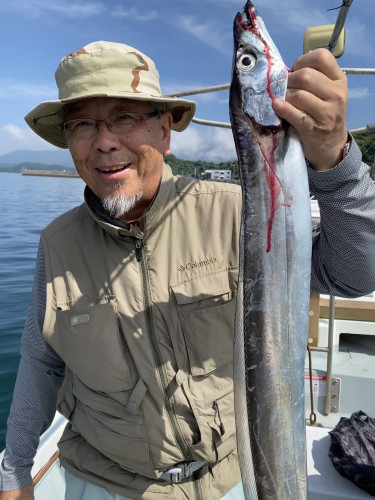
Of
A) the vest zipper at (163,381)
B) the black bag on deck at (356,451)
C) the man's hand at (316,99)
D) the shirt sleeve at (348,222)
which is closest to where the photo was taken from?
the man's hand at (316,99)

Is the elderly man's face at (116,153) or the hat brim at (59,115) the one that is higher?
the hat brim at (59,115)

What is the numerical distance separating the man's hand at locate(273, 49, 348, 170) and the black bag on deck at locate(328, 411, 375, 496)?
102 inches

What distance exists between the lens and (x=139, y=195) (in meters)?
2.13

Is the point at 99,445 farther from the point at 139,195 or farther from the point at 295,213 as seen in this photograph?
the point at 295,213

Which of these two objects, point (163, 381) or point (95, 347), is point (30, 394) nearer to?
point (95, 347)

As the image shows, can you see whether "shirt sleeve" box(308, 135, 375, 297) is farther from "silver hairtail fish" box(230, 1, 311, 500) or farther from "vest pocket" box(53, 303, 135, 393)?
"vest pocket" box(53, 303, 135, 393)

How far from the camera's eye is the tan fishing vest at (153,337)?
6.58ft

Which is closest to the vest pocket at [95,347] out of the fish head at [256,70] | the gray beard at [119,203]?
the gray beard at [119,203]

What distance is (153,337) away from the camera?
2.04 m

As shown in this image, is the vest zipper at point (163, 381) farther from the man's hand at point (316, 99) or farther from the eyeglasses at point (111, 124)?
the man's hand at point (316, 99)

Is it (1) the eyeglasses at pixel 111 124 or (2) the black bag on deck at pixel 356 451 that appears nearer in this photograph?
(1) the eyeglasses at pixel 111 124

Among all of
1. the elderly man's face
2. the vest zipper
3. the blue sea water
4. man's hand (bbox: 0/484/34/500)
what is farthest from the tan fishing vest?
the blue sea water

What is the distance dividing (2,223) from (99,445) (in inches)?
782

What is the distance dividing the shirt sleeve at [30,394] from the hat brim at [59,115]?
752 mm
